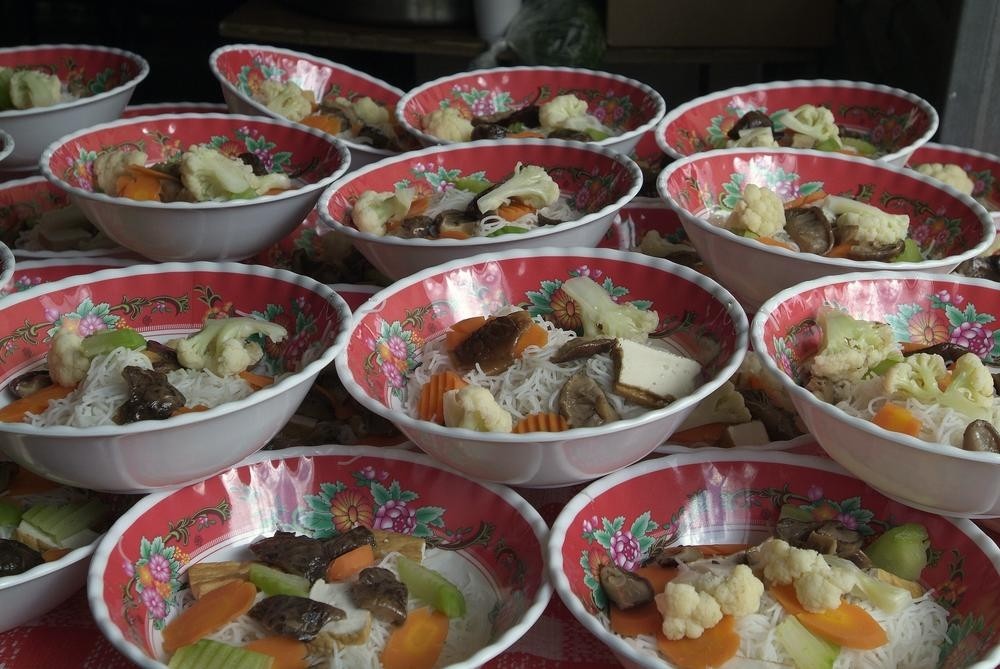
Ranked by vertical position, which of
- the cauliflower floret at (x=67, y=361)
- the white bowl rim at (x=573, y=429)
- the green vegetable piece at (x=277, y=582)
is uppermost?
the white bowl rim at (x=573, y=429)

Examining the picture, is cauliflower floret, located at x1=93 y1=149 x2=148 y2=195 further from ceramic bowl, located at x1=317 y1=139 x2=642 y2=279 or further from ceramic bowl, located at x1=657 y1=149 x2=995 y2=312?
ceramic bowl, located at x1=657 y1=149 x2=995 y2=312

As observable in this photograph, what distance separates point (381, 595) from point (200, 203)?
45.8 inches

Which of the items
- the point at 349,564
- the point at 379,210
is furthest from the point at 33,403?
the point at 379,210

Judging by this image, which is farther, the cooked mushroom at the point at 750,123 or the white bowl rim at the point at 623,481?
the cooked mushroom at the point at 750,123

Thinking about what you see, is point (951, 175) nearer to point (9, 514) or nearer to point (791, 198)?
point (791, 198)

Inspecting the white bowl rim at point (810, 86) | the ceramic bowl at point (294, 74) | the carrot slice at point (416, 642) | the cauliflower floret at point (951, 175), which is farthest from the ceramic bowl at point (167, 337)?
the cauliflower floret at point (951, 175)

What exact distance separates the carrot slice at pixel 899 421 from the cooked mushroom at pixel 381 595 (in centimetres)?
87

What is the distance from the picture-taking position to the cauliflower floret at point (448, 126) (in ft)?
10.3

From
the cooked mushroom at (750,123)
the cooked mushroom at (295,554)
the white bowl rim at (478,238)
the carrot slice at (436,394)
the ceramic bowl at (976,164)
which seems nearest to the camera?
the cooked mushroom at (295,554)

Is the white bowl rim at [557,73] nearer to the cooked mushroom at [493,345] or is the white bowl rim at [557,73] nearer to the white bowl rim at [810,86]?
the white bowl rim at [810,86]

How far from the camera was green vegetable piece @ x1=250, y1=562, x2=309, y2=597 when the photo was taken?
1781 mm

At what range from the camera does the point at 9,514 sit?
1964mm

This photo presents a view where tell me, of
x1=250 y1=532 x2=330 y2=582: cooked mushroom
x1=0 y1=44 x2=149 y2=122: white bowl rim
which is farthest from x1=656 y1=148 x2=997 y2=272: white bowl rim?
x1=0 y1=44 x2=149 y2=122: white bowl rim

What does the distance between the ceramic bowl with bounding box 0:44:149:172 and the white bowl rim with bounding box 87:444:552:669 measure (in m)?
1.65
